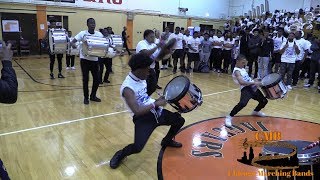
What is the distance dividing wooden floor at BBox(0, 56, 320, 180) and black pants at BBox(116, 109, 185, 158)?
0.28 meters

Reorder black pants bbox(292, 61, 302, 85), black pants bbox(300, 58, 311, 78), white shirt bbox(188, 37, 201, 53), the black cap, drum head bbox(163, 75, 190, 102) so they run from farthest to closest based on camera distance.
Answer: white shirt bbox(188, 37, 201, 53), black pants bbox(300, 58, 311, 78), black pants bbox(292, 61, 302, 85), drum head bbox(163, 75, 190, 102), the black cap

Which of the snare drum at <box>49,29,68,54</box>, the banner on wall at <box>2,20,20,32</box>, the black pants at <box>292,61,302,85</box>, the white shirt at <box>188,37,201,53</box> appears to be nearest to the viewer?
the snare drum at <box>49,29,68,54</box>

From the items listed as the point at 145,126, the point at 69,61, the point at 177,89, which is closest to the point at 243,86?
the point at 177,89

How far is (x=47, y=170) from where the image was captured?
323cm

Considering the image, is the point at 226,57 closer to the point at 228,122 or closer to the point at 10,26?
the point at 228,122

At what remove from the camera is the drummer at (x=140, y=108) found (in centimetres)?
308

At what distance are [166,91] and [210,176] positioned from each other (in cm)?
122

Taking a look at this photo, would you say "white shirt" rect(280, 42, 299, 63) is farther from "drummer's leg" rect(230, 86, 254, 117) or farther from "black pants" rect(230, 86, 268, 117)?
"drummer's leg" rect(230, 86, 254, 117)

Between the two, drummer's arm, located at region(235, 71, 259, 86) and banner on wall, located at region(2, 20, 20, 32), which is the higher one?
banner on wall, located at region(2, 20, 20, 32)

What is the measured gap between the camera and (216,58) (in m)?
10.8

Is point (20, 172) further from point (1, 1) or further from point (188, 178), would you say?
point (1, 1)

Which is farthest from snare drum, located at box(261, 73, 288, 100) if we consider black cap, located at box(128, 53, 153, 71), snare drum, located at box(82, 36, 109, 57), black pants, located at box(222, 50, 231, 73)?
black pants, located at box(222, 50, 231, 73)

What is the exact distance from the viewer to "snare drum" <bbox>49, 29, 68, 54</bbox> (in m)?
7.21

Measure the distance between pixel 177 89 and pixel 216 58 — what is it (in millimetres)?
7677
